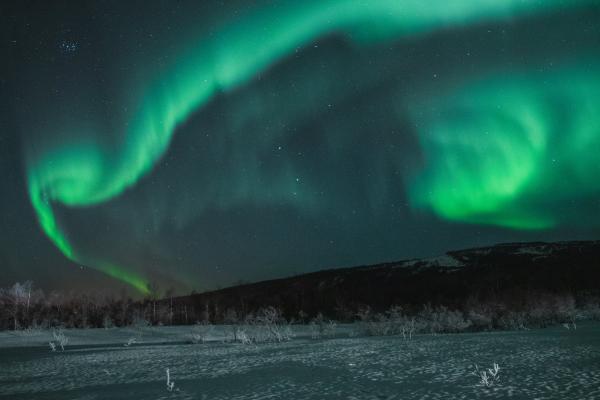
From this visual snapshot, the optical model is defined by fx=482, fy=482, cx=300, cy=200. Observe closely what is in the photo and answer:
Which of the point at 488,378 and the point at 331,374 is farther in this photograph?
the point at 331,374

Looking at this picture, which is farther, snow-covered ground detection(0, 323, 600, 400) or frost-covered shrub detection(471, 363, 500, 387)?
frost-covered shrub detection(471, 363, 500, 387)

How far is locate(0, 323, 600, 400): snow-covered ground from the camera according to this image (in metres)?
8.00

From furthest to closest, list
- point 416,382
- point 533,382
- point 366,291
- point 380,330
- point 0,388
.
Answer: point 366,291 < point 380,330 < point 0,388 < point 416,382 < point 533,382

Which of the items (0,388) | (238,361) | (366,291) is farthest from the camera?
(366,291)

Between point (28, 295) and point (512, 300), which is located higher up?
point (28, 295)

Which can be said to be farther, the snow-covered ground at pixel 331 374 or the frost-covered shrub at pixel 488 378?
the frost-covered shrub at pixel 488 378

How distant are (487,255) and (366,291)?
29.8 meters

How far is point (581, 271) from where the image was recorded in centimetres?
6750

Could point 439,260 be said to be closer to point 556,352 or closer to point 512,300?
point 512,300

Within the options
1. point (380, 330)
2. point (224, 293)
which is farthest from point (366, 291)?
point (380, 330)

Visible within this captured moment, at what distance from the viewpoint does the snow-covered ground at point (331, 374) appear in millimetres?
8000

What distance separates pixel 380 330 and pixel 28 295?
54548mm

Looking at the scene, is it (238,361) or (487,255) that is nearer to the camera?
(238,361)

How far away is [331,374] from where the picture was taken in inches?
408
